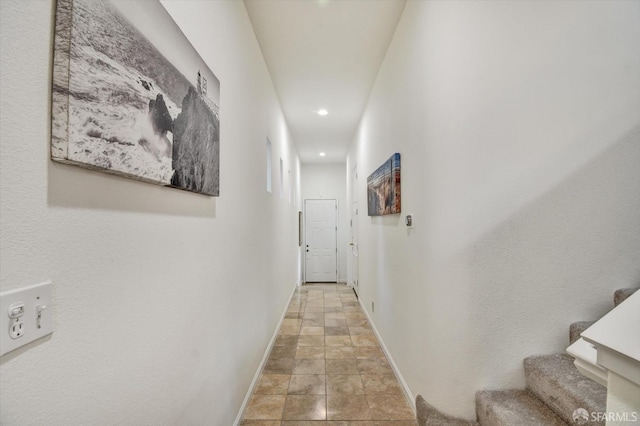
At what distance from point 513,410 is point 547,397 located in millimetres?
164

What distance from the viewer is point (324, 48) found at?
8.82 feet

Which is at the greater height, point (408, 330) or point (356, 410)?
point (408, 330)

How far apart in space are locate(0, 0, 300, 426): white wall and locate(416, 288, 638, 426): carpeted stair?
138 cm

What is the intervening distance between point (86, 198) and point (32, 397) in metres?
0.43

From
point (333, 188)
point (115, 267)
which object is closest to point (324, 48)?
point (115, 267)

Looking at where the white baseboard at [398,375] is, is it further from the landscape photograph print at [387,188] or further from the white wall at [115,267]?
the landscape photograph print at [387,188]

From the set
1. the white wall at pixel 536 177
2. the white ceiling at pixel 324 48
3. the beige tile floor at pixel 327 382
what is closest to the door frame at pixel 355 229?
the white ceiling at pixel 324 48

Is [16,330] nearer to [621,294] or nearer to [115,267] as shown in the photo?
[115,267]

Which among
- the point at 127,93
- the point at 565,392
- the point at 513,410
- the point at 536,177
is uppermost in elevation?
the point at 127,93

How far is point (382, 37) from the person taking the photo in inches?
99.7

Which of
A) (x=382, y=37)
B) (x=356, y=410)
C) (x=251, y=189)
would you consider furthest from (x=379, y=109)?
(x=356, y=410)

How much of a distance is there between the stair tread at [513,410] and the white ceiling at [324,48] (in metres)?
2.64

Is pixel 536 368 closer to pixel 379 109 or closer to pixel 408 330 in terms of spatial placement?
pixel 408 330

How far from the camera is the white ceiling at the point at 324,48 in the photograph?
2188mm
